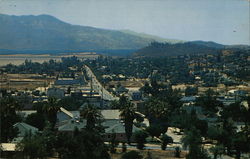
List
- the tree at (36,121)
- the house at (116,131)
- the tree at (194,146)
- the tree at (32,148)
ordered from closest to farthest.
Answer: the tree at (32,148)
the tree at (194,146)
the house at (116,131)
the tree at (36,121)

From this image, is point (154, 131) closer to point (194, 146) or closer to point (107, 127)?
point (107, 127)

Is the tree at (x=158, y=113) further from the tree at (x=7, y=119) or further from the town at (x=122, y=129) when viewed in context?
the tree at (x=7, y=119)

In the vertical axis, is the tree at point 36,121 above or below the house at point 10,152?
below

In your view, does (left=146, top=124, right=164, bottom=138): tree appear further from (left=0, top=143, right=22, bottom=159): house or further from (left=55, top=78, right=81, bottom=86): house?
(left=55, top=78, right=81, bottom=86): house

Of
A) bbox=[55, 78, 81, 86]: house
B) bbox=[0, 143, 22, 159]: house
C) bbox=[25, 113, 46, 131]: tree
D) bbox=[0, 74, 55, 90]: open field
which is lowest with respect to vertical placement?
bbox=[0, 74, 55, 90]: open field

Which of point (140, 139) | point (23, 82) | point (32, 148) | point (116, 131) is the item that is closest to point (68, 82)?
point (23, 82)

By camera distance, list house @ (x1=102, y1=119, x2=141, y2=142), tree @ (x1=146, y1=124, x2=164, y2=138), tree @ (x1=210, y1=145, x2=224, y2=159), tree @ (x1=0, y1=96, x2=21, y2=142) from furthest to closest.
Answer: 1. tree @ (x1=146, y1=124, x2=164, y2=138)
2. house @ (x1=102, y1=119, x2=141, y2=142)
3. tree @ (x1=210, y1=145, x2=224, y2=159)
4. tree @ (x1=0, y1=96, x2=21, y2=142)

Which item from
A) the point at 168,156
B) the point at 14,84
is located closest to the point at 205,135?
the point at 168,156

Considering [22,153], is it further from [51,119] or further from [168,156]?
[168,156]

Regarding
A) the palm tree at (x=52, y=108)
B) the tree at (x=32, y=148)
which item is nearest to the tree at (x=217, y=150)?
the palm tree at (x=52, y=108)

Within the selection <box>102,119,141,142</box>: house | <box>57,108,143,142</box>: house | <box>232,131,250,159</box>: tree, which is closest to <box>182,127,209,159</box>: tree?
<box>232,131,250,159</box>: tree

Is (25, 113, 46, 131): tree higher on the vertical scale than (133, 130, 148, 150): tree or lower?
higher
